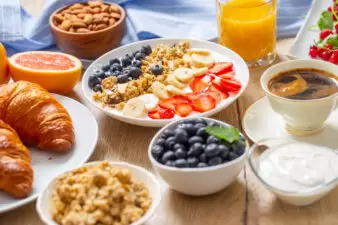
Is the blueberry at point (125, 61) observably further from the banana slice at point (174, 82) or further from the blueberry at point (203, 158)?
the blueberry at point (203, 158)

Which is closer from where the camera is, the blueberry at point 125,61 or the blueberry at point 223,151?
the blueberry at point 223,151

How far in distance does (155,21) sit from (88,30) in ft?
0.91

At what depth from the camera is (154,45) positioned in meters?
1.96

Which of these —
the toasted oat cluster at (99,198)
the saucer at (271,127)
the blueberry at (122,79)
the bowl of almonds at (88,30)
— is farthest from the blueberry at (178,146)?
the bowl of almonds at (88,30)

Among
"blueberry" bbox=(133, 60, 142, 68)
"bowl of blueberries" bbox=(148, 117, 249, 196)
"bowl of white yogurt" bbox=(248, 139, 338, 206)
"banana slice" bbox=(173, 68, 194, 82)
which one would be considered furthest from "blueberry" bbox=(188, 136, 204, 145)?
"blueberry" bbox=(133, 60, 142, 68)

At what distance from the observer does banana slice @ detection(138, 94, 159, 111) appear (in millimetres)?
1664

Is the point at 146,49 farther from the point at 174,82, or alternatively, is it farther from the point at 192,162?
the point at 192,162

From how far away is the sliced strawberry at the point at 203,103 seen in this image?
1.62m

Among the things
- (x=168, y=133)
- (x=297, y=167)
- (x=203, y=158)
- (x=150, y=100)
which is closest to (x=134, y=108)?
(x=150, y=100)

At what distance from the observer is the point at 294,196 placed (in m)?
1.28

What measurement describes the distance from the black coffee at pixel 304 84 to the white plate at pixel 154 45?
0.13 metres

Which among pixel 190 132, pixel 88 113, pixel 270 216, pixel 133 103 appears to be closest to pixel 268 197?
pixel 270 216

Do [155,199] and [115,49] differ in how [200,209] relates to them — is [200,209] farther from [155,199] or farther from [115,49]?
[115,49]

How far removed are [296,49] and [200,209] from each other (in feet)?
2.46
